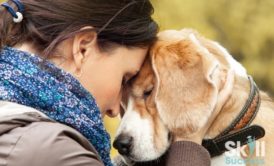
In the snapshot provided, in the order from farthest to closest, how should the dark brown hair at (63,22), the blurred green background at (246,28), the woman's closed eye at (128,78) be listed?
the blurred green background at (246,28), the woman's closed eye at (128,78), the dark brown hair at (63,22)

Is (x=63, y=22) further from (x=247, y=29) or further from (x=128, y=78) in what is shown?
(x=247, y=29)

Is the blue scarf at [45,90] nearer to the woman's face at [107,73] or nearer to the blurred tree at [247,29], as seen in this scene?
the woman's face at [107,73]

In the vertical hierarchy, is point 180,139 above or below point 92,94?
below

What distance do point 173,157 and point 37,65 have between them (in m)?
0.76

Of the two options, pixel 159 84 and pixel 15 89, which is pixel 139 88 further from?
pixel 15 89

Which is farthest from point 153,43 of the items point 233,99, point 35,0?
point 35,0

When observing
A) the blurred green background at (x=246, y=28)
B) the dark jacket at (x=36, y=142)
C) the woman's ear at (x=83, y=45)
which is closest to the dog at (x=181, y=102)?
the woman's ear at (x=83, y=45)

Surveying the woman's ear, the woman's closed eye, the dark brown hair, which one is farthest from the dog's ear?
the woman's ear

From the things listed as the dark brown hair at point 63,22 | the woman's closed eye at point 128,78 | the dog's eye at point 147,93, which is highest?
the dark brown hair at point 63,22

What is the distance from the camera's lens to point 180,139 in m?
2.89

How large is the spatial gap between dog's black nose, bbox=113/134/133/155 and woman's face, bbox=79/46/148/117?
8.0 inches

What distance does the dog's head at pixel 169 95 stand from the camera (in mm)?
2931

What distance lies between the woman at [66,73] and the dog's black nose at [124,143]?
14cm

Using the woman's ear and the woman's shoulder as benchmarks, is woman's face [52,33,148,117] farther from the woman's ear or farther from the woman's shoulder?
the woman's shoulder
